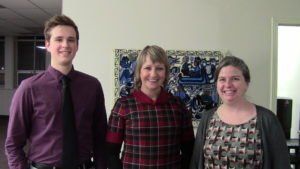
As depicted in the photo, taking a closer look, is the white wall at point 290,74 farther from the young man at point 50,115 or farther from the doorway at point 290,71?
the young man at point 50,115

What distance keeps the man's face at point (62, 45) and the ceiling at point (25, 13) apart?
394cm

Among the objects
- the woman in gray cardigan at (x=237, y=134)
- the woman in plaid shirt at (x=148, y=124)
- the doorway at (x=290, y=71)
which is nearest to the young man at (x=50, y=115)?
the woman in plaid shirt at (x=148, y=124)

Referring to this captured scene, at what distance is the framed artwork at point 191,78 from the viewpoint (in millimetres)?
2867

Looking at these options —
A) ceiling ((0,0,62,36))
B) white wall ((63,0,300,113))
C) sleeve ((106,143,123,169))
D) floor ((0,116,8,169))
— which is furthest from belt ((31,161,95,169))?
ceiling ((0,0,62,36))

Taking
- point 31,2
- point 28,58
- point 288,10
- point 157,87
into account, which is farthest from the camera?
point 28,58

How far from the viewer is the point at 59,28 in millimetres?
1608

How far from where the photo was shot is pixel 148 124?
1.63 meters

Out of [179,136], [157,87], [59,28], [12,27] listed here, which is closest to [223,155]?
[179,136]

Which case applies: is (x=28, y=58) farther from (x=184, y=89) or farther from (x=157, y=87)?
(x=157, y=87)

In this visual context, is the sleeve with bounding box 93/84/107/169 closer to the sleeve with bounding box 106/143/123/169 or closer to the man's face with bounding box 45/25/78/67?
the sleeve with bounding box 106/143/123/169

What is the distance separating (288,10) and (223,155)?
2123 millimetres

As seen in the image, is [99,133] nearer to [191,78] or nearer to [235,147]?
[235,147]

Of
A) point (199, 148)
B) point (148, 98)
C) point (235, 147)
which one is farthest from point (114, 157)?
point (235, 147)

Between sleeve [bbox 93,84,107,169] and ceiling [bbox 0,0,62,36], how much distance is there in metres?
3.99
